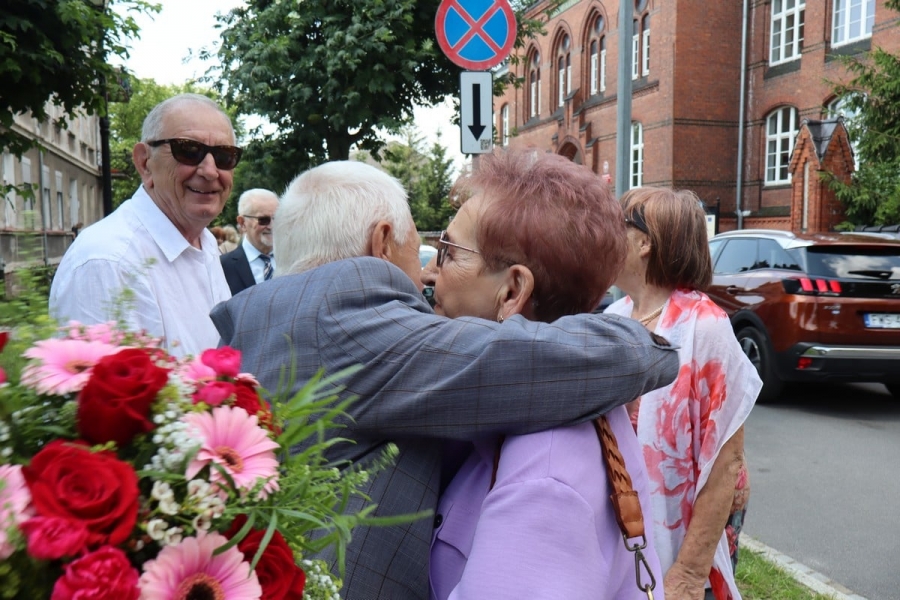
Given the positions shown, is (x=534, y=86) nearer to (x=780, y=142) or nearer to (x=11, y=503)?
(x=780, y=142)

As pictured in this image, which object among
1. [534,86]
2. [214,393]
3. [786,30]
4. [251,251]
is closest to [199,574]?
[214,393]

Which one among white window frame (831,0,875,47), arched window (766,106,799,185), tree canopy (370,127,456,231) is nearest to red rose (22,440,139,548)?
white window frame (831,0,875,47)

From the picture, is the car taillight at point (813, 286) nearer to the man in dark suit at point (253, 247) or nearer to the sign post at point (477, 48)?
the sign post at point (477, 48)

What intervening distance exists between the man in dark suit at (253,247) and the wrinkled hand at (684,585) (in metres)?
4.66

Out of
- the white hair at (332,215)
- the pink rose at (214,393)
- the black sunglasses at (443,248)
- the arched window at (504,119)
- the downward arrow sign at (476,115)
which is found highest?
the arched window at (504,119)

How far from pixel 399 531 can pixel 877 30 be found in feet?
81.9

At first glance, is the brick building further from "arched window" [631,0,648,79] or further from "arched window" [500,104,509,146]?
"arched window" [500,104,509,146]

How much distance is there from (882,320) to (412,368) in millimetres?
8410

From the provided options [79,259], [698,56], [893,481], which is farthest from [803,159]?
[79,259]

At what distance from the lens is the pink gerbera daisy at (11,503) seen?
0.76 metres

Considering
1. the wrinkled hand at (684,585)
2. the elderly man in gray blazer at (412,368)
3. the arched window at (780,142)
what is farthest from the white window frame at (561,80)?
the elderly man in gray blazer at (412,368)

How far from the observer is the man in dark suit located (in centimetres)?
645

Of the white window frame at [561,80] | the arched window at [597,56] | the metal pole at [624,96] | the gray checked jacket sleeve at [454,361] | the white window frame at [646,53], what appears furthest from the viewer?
the white window frame at [561,80]

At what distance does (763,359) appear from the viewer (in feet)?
29.2
